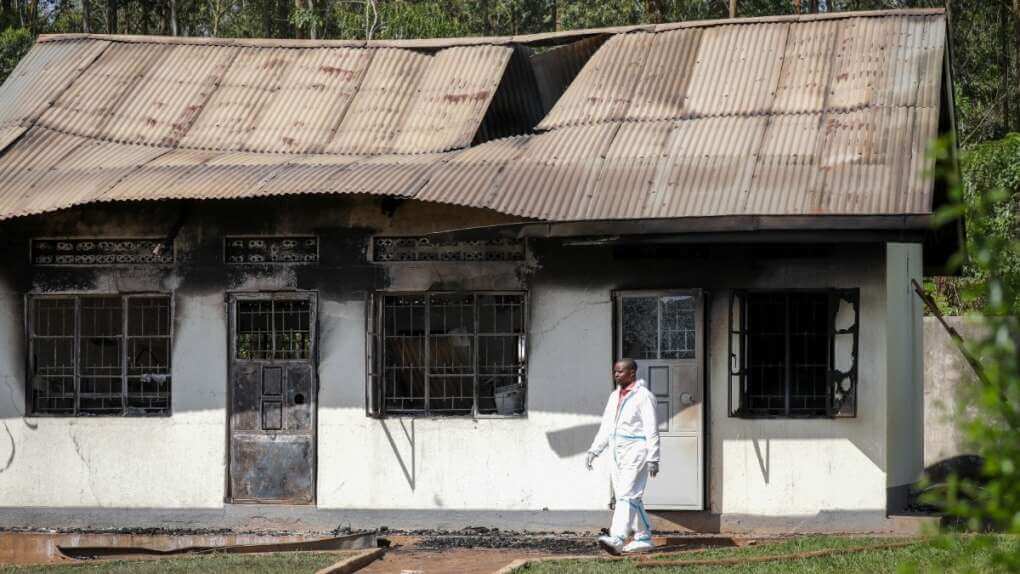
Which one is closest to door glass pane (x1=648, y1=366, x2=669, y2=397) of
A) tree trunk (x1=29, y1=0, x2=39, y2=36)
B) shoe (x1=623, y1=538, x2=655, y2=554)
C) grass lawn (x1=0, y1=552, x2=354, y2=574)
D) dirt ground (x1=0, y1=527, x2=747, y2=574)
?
dirt ground (x1=0, y1=527, x2=747, y2=574)

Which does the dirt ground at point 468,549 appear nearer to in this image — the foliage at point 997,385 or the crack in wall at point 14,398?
the crack in wall at point 14,398

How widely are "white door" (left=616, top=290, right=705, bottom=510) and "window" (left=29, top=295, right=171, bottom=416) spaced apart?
174 inches

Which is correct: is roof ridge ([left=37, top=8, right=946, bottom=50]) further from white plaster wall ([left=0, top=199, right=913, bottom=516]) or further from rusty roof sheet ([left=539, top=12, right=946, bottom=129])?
white plaster wall ([left=0, top=199, right=913, bottom=516])

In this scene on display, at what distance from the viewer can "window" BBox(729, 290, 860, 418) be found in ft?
41.2

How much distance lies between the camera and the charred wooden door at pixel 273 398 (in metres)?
13.6

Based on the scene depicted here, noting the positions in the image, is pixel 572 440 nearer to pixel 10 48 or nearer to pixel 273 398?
pixel 273 398

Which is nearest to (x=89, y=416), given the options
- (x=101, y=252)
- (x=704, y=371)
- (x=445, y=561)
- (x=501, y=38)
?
(x=101, y=252)

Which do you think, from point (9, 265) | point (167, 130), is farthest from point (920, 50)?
point (9, 265)

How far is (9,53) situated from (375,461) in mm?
19306

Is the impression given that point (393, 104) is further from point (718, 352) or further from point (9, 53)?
point (9, 53)

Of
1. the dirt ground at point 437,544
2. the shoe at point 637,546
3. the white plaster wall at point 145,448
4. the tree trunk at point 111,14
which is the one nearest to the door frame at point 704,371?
the dirt ground at point 437,544

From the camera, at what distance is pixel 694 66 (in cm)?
1420

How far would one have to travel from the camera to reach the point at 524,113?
14.8 meters

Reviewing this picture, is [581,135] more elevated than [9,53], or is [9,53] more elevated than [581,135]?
[9,53]
